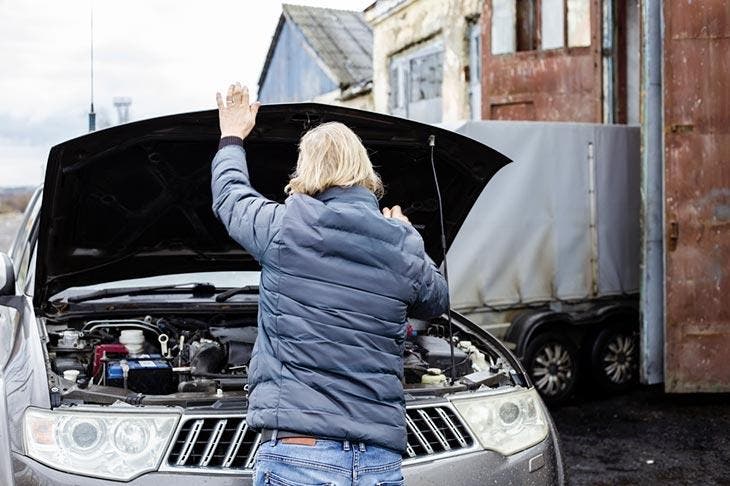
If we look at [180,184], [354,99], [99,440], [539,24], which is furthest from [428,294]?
[354,99]

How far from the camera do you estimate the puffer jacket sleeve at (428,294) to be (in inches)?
119

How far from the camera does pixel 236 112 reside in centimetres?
341

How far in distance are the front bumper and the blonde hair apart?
3.30 ft

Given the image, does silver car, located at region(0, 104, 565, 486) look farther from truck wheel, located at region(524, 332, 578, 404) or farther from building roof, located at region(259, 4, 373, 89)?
building roof, located at region(259, 4, 373, 89)

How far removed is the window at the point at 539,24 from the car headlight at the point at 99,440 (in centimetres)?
885

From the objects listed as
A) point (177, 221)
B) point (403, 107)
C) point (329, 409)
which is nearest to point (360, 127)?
point (177, 221)

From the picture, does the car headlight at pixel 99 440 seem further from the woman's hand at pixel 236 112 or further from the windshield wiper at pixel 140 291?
the windshield wiper at pixel 140 291

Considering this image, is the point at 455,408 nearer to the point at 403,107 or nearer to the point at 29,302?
the point at 29,302

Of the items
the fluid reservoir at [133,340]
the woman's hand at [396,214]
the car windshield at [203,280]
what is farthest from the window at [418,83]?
the woman's hand at [396,214]

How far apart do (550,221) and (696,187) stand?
130 centimetres

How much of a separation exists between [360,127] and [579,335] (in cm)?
499

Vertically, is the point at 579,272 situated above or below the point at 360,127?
below

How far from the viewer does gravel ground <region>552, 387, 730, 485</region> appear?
607 cm

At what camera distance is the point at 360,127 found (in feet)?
13.4
